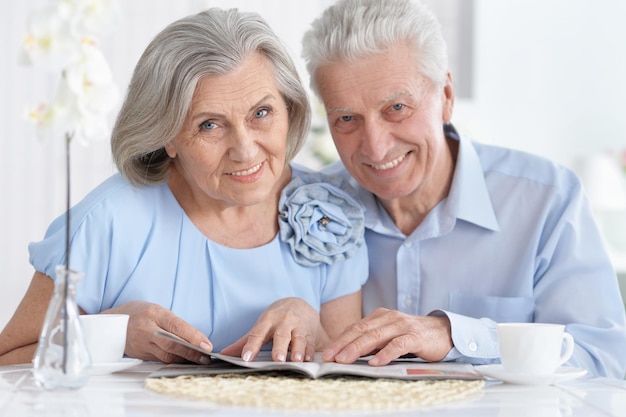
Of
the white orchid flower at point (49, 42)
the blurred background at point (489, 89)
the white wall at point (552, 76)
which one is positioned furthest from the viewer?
the white wall at point (552, 76)

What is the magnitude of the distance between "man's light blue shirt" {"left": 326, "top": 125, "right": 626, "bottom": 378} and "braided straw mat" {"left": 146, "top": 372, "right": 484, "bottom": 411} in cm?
66

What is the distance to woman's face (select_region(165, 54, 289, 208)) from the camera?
1.83 m

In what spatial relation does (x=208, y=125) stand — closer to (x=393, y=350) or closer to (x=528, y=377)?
(x=393, y=350)

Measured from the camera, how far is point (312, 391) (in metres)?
1.25

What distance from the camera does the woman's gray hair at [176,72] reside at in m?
1.81

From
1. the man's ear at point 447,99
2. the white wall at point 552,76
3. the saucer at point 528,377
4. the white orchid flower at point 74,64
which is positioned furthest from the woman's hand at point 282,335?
the white wall at point 552,76

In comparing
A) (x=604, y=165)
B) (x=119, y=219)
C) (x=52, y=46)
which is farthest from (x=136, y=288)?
(x=604, y=165)

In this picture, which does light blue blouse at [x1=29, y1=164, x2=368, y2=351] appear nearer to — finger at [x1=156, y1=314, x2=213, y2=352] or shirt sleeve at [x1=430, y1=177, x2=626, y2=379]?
finger at [x1=156, y1=314, x2=213, y2=352]

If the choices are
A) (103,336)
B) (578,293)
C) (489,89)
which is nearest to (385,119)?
(578,293)

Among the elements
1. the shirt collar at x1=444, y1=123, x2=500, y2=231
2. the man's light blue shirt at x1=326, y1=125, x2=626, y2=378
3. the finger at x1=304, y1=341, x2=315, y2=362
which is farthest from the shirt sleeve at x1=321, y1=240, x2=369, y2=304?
the finger at x1=304, y1=341, x2=315, y2=362

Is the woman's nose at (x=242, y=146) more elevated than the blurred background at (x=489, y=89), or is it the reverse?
the blurred background at (x=489, y=89)

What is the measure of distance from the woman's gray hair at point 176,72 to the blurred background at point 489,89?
2847 mm

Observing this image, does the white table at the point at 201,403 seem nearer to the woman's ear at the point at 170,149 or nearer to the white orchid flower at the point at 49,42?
the white orchid flower at the point at 49,42

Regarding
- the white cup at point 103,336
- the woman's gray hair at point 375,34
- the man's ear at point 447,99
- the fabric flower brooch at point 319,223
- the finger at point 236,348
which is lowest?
the finger at point 236,348
